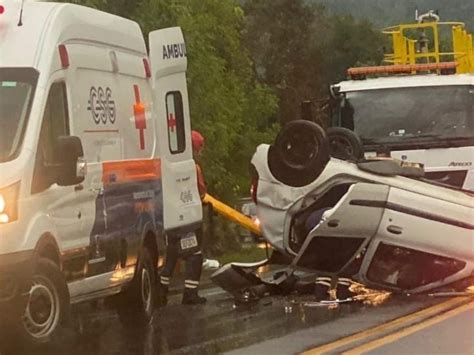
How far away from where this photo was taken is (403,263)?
13.8 meters

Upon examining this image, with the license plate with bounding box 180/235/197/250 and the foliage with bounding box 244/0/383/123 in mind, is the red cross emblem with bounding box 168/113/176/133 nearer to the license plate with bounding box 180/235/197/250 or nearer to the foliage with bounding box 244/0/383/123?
the license plate with bounding box 180/235/197/250

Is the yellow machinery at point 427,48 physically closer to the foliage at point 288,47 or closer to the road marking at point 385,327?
the road marking at point 385,327

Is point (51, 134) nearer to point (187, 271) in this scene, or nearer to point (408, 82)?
point (187, 271)

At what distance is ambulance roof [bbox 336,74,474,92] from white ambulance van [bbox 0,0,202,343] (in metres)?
7.15

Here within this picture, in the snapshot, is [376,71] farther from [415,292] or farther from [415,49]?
[415,292]

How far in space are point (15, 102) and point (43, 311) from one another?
1.55 m

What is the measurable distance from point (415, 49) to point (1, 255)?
17457 millimetres

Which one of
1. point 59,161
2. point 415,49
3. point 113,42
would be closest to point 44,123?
point 59,161

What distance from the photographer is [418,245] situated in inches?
→ 529

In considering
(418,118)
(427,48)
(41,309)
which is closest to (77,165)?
(41,309)

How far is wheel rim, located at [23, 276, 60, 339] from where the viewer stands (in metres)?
9.67

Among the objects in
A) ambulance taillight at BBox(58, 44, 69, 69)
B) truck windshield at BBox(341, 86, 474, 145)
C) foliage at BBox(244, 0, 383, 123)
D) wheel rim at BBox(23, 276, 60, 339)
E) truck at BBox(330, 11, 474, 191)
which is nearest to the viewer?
wheel rim at BBox(23, 276, 60, 339)

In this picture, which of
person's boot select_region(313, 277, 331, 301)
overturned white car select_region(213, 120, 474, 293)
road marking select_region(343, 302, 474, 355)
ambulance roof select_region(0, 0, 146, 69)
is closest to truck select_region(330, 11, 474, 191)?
overturned white car select_region(213, 120, 474, 293)

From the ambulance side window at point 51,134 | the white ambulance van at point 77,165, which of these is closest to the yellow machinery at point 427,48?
the white ambulance van at point 77,165
